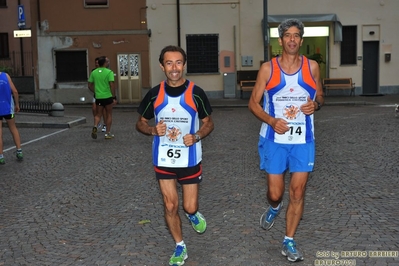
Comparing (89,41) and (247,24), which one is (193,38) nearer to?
(247,24)

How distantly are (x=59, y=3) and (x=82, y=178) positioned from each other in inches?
808

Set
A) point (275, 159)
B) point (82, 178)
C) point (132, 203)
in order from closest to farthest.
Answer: point (275, 159)
point (132, 203)
point (82, 178)

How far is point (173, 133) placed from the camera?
16.1ft

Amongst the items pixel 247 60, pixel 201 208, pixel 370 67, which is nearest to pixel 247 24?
pixel 247 60

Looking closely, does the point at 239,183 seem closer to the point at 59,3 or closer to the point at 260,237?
the point at 260,237

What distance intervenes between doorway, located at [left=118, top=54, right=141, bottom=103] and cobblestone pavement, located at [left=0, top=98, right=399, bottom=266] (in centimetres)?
1514

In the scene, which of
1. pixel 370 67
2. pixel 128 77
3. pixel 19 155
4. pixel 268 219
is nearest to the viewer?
pixel 268 219

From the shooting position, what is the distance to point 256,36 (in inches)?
1118

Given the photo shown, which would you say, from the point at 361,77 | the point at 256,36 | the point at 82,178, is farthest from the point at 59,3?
the point at 82,178

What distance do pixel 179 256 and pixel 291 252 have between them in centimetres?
→ 89

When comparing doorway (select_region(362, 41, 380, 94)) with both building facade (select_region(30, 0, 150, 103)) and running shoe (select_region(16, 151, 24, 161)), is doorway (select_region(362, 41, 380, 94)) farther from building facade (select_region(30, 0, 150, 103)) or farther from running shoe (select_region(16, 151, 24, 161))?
running shoe (select_region(16, 151, 24, 161))

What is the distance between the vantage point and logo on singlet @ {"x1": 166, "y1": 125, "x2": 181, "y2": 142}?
16.1ft

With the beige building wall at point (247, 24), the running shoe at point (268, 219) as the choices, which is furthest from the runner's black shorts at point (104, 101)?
the beige building wall at point (247, 24)

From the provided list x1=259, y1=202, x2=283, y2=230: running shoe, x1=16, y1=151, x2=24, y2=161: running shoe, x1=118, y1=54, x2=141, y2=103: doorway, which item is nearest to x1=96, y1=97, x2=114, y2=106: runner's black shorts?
x1=16, y1=151, x2=24, y2=161: running shoe
